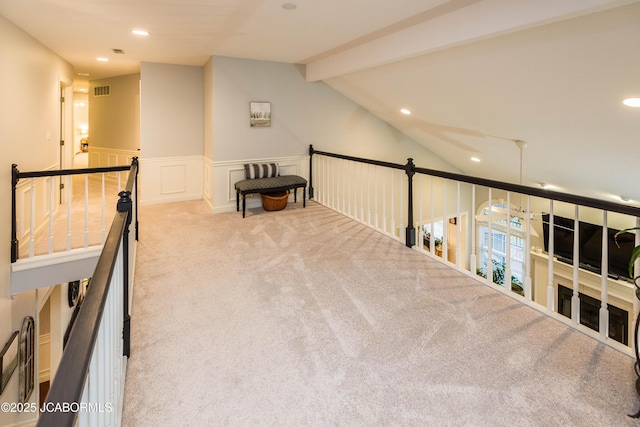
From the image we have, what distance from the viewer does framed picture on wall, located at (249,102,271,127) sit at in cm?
587

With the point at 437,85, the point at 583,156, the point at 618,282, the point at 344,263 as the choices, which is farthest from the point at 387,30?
the point at 618,282

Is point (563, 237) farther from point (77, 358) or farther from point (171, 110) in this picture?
point (77, 358)

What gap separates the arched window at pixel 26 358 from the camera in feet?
13.2

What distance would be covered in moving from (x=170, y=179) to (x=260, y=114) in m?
2.00

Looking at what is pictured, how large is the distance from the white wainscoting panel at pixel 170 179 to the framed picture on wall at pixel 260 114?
4.55 ft

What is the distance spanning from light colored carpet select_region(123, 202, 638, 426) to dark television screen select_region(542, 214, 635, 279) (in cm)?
425

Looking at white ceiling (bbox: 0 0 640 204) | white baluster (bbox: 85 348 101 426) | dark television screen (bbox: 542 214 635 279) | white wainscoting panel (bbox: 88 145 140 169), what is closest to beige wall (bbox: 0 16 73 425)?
white ceiling (bbox: 0 0 640 204)

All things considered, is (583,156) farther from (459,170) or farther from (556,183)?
(459,170)

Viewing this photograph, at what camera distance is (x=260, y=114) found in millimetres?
5941

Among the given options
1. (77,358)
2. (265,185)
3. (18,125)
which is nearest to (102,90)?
(18,125)

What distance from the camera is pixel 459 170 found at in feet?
27.7

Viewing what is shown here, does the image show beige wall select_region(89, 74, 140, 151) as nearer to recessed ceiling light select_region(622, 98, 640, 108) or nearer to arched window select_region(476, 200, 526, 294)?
recessed ceiling light select_region(622, 98, 640, 108)

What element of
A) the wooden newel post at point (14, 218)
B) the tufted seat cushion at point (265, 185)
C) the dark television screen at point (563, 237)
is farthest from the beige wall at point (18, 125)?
the dark television screen at point (563, 237)

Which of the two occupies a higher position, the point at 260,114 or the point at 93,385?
the point at 260,114
